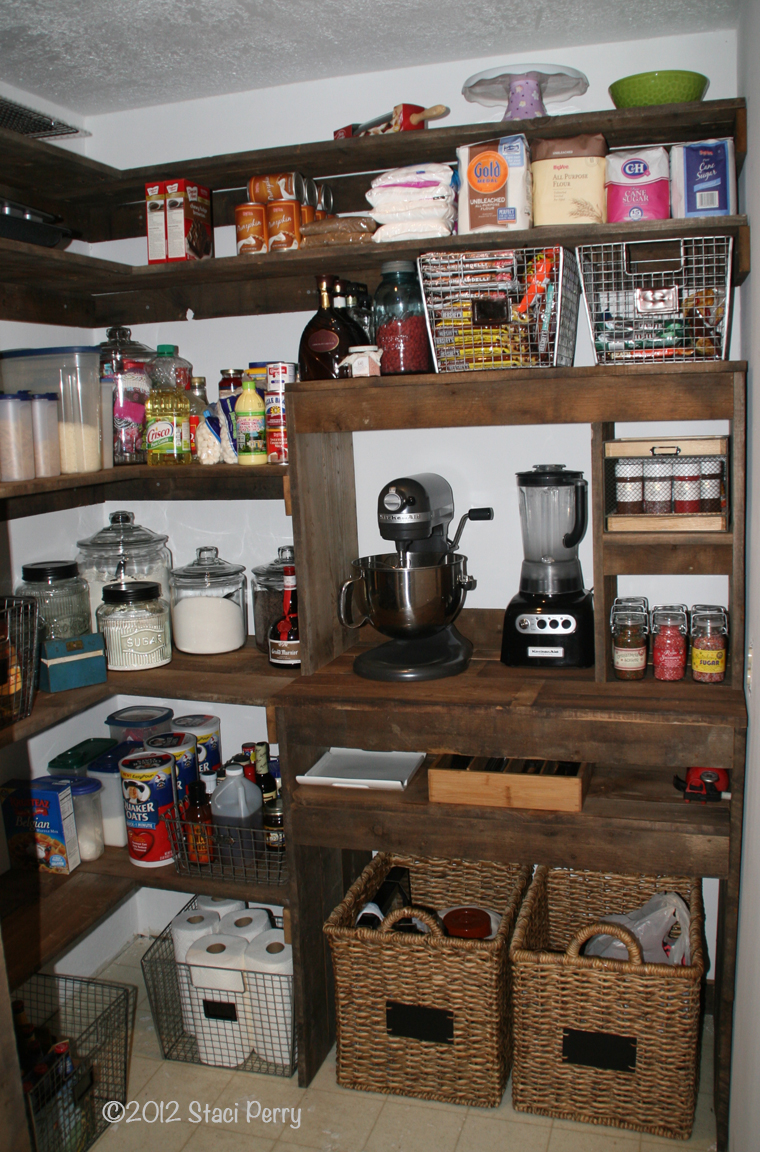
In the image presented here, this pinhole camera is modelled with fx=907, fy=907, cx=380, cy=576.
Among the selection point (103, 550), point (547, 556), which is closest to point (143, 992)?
point (103, 550)

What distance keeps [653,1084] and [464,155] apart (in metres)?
2.02

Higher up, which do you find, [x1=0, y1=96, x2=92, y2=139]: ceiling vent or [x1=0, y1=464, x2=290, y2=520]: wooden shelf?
[x1=0, y1=96, x2=92, y2=139]: ceiling vent

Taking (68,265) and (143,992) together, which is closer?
(68,265)

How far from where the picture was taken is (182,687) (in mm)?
2189

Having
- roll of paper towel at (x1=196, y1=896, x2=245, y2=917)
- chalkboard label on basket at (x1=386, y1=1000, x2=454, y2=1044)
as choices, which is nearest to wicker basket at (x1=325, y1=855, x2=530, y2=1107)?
chalkboard label on basket at (x1=386, y1=1000, x2=454, y2=1044)

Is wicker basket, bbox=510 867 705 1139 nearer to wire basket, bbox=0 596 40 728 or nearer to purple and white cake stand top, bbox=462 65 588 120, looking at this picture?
wire basket, bbox=0 596 40 728

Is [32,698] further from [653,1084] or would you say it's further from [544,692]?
[653,1084]

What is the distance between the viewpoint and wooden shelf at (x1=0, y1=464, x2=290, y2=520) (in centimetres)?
218

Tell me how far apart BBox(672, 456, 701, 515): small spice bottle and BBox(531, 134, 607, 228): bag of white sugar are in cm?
54

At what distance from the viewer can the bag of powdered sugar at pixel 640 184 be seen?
6.09 ft

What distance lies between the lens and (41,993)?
90.2 inches

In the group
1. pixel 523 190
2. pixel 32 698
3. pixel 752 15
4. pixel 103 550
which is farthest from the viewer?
pixel 103 550

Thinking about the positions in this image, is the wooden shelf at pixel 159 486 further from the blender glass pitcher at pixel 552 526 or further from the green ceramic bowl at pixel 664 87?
the green ceramic bowl at pixel 664 87

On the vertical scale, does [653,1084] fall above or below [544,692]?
below
